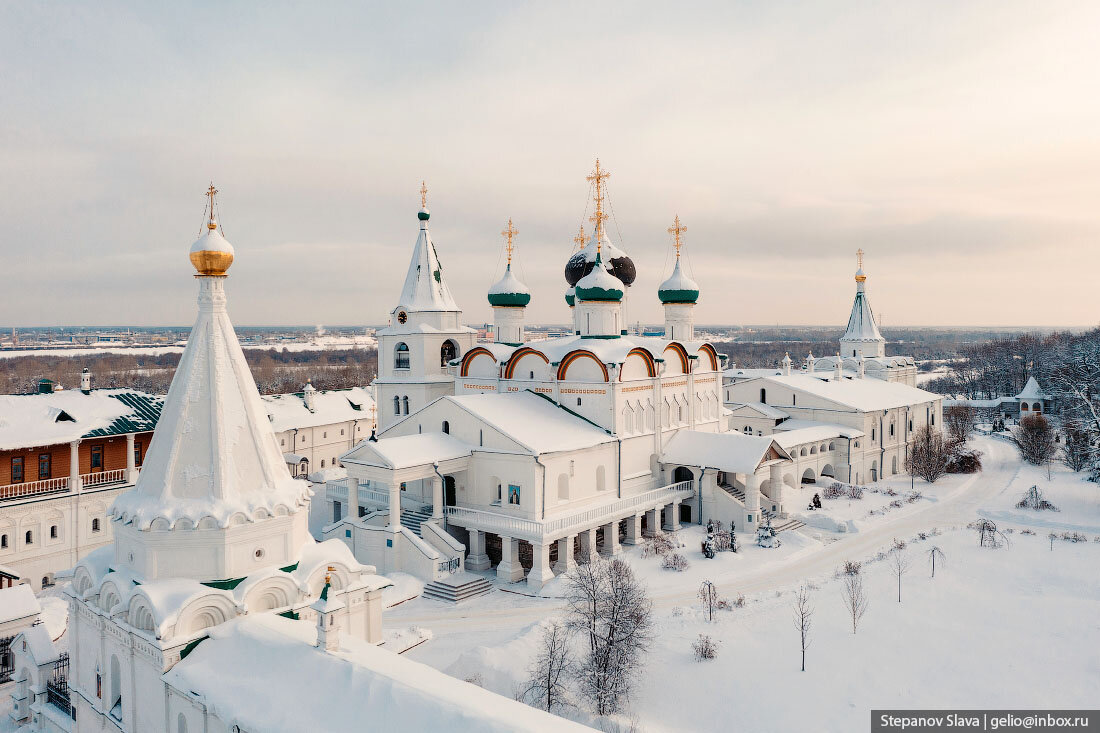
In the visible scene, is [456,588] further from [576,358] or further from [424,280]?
[424,280]

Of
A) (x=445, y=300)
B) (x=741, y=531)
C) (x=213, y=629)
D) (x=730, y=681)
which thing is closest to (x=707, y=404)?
(x=741, y=531)

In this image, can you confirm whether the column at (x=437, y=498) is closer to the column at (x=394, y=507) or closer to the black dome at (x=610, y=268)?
the column at (x=394, y=507)

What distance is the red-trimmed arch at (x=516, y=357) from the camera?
2734 centimetres

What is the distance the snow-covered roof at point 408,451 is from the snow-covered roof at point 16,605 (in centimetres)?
854

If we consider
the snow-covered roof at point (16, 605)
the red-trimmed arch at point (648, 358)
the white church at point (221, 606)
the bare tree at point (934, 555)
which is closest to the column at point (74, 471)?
the snow-covered roof at point (16, 605)

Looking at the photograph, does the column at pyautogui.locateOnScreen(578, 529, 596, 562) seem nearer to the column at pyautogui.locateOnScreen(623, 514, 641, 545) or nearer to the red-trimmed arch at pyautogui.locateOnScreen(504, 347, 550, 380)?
the column at pyautogui.locateOnScreen(623, 514, 641, 545)

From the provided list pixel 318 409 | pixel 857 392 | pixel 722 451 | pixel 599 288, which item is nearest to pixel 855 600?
pixel 722 451

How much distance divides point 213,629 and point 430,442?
13.4m

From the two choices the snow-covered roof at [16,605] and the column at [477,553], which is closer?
the snow-covered roof at [16,605]

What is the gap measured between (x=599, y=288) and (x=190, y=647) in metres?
20.8

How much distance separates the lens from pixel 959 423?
4847cm

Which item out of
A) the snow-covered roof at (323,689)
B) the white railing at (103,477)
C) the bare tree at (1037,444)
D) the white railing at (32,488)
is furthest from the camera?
the bare tree at (1037,444)

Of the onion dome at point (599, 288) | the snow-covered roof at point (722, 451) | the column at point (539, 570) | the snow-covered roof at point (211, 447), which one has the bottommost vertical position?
the column at point (539, 570)

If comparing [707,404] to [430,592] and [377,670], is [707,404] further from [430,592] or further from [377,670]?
[377,670]
